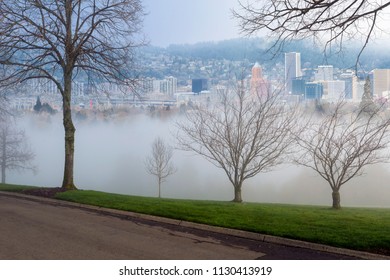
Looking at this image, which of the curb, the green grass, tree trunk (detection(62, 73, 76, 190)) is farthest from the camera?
tree trunk (detection(62, 73, 76, 190))

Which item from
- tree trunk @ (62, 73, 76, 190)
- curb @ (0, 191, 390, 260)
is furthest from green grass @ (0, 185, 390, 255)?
tree trunk @ (62, 73, 76, 190)

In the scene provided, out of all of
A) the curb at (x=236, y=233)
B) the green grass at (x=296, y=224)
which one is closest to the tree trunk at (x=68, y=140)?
the curb at (x=236, y=233)

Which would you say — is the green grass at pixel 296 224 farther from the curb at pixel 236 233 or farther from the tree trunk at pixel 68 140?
the tree trunk at pixel 68 140

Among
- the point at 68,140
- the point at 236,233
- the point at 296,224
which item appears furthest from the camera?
the point at 68,140

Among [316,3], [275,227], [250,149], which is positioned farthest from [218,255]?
[250,149]

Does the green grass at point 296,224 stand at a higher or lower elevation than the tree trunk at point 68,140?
lower

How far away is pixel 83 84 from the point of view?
20922mm

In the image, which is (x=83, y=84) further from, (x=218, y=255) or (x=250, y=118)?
(x=218, y=255)

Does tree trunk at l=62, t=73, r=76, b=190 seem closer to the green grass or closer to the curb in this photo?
the curb

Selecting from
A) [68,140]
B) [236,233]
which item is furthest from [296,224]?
[68,140]

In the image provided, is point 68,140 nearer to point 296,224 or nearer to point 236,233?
point 236,233

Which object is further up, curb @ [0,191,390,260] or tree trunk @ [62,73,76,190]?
tree trunk @ [62,73,76,190]

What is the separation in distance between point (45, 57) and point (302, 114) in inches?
503

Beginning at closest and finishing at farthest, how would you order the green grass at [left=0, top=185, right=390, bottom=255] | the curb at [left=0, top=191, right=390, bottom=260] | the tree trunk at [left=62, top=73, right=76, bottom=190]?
the curb at [left=0, top=191, right=390, bottom=260]
the green grass at [left=0, top=185, right=390, bottom=255]
the tree trunk at [left=62, top=73, right=76, bottom=190]
